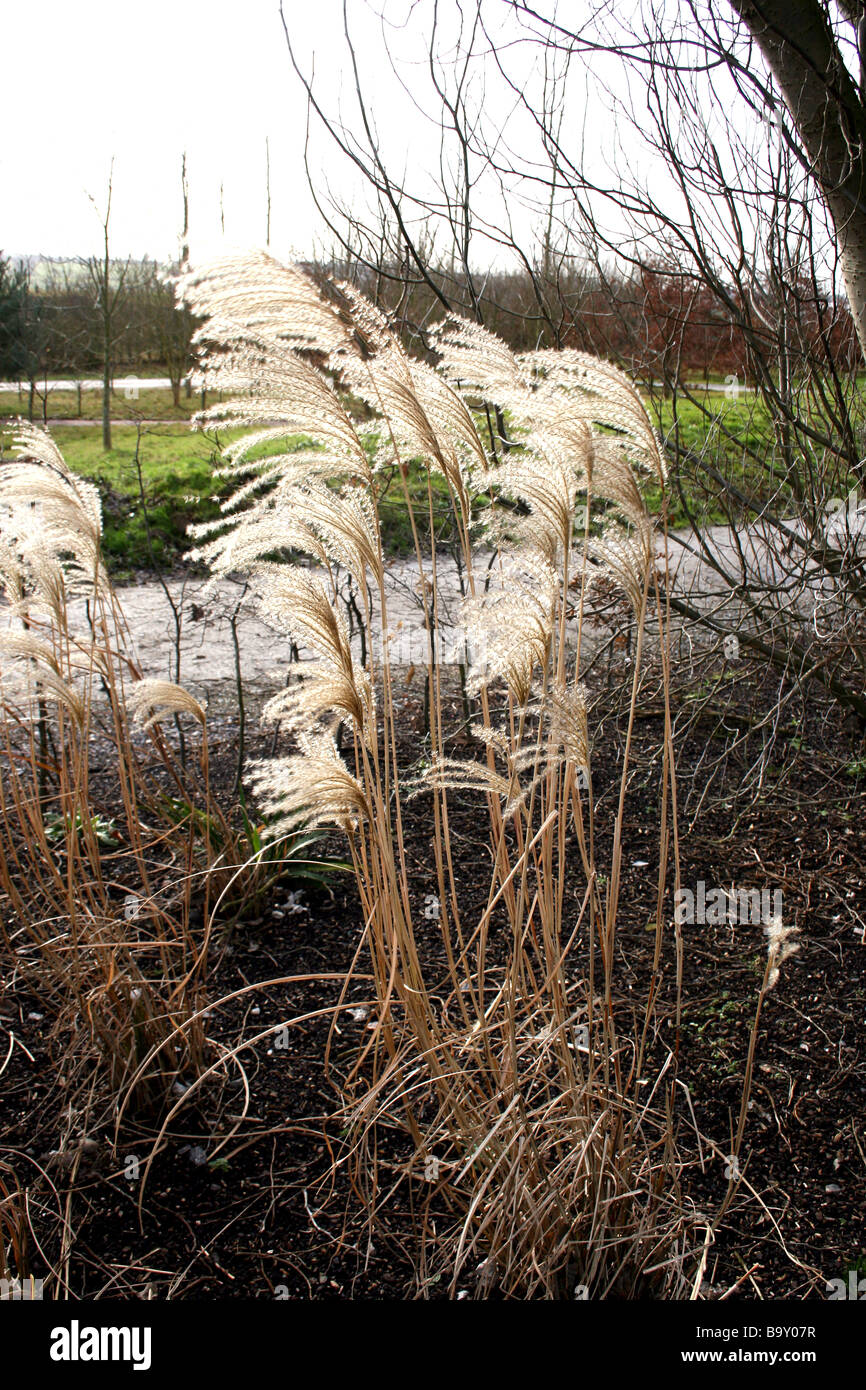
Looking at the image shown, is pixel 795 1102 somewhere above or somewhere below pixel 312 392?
below

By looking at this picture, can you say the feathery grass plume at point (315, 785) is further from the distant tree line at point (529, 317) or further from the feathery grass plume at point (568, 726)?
the distant tree line at point (529, 317)

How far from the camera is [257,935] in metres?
3.40

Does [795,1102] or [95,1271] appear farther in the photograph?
[795,1102]

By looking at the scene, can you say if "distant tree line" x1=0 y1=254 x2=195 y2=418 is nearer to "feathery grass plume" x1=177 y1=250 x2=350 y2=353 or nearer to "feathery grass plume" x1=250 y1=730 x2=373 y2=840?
"feathery grass plume" x1=177 y1=250 x2=350 y2=353

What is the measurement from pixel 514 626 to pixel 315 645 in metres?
0.49

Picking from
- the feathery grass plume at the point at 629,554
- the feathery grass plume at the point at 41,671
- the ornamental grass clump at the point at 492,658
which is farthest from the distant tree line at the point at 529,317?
the feathery grass plume at the point at 41,671

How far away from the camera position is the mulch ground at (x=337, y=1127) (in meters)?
2.12

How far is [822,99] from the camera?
3.32 metres

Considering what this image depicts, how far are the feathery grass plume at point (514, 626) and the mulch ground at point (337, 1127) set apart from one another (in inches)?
34.6

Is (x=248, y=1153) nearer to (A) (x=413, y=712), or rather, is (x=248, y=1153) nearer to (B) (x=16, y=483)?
(B) (x=16, y=483)

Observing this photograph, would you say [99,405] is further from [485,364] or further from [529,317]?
[485,364]
